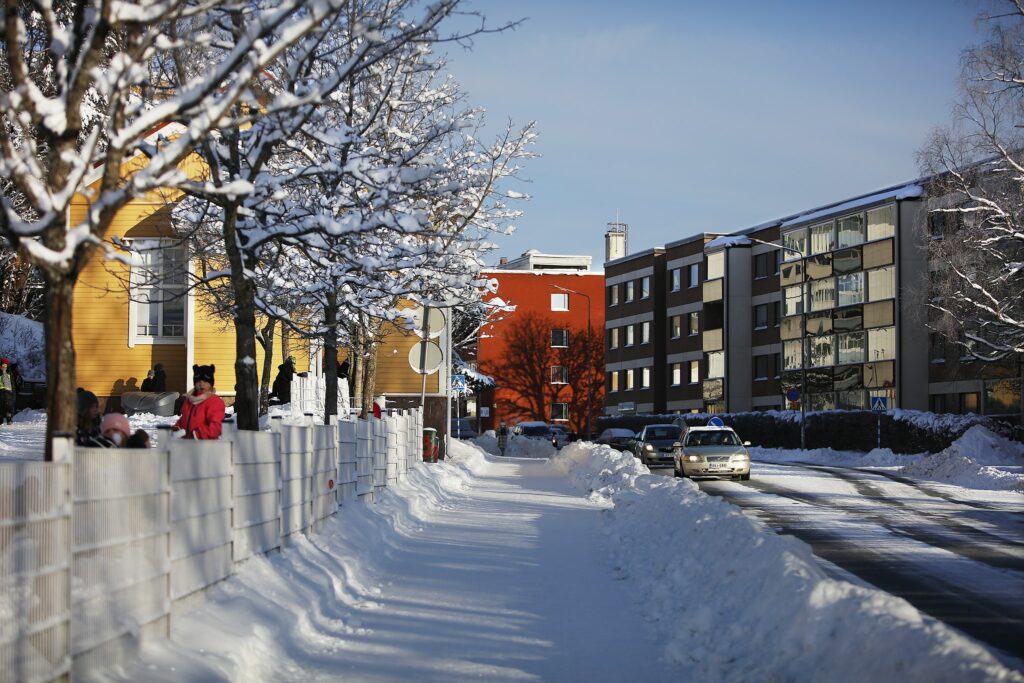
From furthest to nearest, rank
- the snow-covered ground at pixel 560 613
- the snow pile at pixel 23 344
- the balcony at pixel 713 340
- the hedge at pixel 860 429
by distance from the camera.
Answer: the balcony at pixel 713 340 < the hedge at pixel 860 429 < the snow pile at pixel 23 344 < the snow-covered ground at pixel 560 613

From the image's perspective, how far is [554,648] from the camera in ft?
31.8

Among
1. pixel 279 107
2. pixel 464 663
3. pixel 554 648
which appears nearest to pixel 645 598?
pixel 554 648

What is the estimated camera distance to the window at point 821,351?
65.5 metres

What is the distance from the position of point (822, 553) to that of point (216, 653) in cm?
927

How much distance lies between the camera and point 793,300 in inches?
2721

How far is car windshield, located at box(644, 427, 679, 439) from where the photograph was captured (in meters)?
41.2

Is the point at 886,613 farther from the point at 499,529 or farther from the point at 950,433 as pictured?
the point at 950,433

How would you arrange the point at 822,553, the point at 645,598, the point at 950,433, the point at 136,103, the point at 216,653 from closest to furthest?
the point at 216,653 → the point at 136,103 → the point at 645,598 → the point at 822,553 → the point at 950,433

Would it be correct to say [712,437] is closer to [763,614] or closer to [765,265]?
[763,614]

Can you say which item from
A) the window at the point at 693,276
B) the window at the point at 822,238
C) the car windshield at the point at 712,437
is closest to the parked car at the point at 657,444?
the car windshield at the point at 712,437

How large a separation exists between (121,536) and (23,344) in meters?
34.6

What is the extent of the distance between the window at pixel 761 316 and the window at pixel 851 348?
9892 mm

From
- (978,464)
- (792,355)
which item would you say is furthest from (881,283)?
(978,464)

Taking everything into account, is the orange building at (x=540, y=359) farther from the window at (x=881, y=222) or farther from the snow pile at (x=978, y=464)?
the snow pile at (x=978, y=464)
